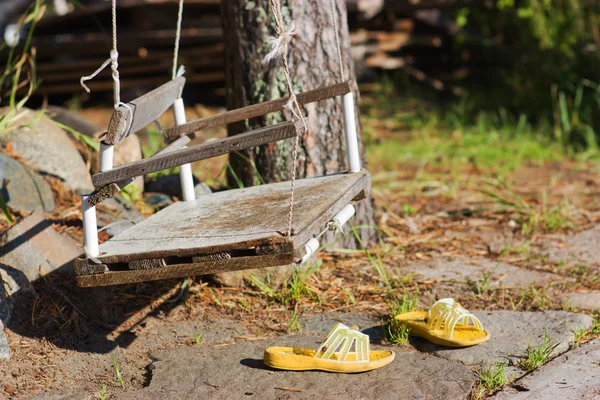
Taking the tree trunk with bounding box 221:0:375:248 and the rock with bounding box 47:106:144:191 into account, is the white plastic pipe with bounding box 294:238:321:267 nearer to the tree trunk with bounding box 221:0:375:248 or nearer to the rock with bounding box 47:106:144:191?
the tree trunk with bounding box 221:0:375:248

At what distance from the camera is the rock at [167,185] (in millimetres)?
4367

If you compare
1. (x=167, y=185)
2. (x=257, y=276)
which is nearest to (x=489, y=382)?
(x=257, y=276)

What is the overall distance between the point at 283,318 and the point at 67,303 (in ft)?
3.07

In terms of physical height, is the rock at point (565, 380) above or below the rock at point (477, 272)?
below

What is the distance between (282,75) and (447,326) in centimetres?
158

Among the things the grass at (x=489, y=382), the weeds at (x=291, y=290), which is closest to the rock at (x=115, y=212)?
the weeds at (x=291, y=290)

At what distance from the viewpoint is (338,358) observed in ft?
9.39

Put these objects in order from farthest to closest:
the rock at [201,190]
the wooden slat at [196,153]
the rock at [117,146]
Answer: the rock at [117,146] < the rock at [201,190] < the wooden slat at [196,153]

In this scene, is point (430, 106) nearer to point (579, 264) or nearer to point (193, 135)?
point (579, 264)

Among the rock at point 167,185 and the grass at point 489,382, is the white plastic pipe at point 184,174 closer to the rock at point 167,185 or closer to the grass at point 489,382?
the rock at point 167,185

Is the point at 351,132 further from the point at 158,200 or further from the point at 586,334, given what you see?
the point at 158,200

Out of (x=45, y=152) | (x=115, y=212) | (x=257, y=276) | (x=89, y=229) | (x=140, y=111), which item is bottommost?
(x=257, y=276)

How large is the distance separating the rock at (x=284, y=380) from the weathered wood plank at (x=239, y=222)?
1.72 ft

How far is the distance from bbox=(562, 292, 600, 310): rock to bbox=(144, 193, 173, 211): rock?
82.0 inches
